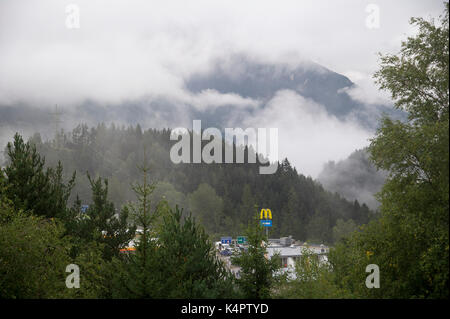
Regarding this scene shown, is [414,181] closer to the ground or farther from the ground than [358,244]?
farther from the ground

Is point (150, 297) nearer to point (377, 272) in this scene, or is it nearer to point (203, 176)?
point (377, 272)

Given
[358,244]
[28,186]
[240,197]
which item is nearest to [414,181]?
[358,244]

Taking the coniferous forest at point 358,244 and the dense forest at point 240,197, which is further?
the dense forest at point 240,197

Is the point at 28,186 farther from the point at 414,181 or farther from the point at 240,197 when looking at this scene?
the point at 240,197

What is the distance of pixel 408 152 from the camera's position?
51.9ft

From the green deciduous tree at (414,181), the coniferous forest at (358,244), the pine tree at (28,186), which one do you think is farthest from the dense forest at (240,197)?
the green deciduous tree at (414,181)

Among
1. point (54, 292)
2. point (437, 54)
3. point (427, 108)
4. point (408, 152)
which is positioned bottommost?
point (54, 292)

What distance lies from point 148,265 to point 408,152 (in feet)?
39.4

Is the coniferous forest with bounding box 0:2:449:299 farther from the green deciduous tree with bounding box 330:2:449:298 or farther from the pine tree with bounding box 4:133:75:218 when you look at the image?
the pine tree with bounding box 4:133:75:218

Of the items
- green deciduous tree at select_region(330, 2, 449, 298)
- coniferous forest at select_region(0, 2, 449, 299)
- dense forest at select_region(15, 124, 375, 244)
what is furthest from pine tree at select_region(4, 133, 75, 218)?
dense forest at select_region(15, 124, 375, 244)

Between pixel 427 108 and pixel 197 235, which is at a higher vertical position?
pixel 427 108

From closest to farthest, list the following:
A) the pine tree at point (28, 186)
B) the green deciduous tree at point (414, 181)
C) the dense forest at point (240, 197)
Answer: the green deciduous tree at point (414, 181) < the pine tree at point (28, 186) < the dense forest at point (240, 197)

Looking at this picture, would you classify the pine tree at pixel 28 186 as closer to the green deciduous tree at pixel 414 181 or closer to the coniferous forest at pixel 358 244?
the coniferous forest at pixel 358 244
